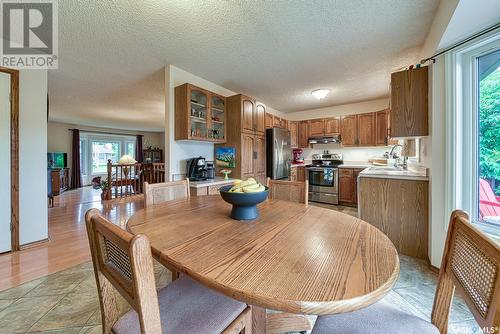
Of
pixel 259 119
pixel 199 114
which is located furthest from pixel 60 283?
pixel 259 119

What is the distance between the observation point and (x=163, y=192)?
1.67 meters

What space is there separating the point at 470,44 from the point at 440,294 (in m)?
1.94

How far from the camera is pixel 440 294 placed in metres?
0.73

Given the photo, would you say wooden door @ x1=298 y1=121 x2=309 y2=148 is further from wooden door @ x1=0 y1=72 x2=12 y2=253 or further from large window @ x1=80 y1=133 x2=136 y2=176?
large window @ x1=80 y1=133 x2=136 y2=176

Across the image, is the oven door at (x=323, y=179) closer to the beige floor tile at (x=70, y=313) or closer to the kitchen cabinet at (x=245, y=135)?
the kitchen cabinet at (x=245, y=135)

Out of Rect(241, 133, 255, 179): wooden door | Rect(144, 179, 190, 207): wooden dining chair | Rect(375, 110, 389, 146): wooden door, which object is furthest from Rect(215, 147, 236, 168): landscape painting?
Rect(375, 110, 389, 146): wooden door

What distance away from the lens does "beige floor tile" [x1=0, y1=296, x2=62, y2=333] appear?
4.16 feet

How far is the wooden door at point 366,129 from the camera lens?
169 inches

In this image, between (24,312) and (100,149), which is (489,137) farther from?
(100,149)

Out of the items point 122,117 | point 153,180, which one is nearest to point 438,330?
point 153,180

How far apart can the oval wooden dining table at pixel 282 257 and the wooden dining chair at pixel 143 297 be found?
0.14 m

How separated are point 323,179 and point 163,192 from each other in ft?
12.2

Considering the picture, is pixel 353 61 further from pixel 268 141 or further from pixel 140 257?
pixel 140 257

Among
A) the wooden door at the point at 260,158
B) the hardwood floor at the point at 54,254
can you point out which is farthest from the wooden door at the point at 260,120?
the hardwood floor at the point at 54,254
